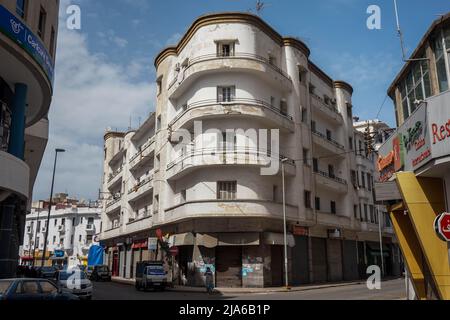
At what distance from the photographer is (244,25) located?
3369 centimetres

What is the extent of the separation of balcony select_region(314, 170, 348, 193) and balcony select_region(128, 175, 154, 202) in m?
15.7

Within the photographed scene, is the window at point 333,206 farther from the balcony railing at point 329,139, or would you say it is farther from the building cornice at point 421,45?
the building cornice at point 421,45

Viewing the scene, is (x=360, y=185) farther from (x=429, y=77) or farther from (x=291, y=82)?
(x=429, y=77)

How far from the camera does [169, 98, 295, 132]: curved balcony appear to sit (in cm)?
3134

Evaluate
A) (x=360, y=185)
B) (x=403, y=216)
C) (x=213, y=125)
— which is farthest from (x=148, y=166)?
(x=403, y=216)

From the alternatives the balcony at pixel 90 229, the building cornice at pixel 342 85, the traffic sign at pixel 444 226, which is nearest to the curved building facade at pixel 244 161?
the building cornice at pixel 342 85

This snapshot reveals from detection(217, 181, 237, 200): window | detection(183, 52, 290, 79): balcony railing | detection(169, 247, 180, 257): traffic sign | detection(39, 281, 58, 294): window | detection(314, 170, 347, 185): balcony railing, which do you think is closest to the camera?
detection(39, 281, 58, 294): window

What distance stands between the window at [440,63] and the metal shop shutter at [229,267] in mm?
19277

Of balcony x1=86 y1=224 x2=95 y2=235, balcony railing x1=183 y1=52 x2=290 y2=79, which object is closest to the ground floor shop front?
balcony railing x1=183 y1=52 x2=290 y2=79

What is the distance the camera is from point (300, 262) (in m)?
34.9

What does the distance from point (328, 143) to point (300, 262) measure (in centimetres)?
1278

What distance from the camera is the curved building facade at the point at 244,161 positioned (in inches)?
1204

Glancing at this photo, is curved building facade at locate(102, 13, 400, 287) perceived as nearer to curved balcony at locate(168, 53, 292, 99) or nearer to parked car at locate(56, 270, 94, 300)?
curved balcony at locate(168, 53, 292, 99)

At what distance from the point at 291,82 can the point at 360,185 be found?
17.9 m
